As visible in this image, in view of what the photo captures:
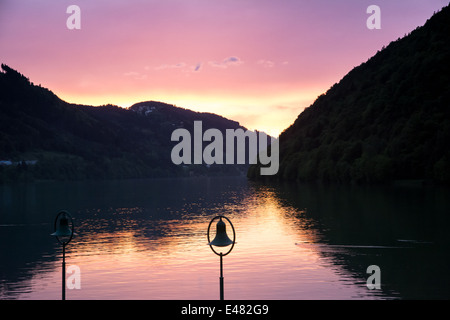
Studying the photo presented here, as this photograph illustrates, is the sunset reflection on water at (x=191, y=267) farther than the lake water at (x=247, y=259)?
No

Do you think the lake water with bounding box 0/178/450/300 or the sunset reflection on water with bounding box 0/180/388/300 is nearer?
the sunset reflection on water with bounding box 0/180/388/300

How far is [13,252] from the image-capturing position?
50.2 metres

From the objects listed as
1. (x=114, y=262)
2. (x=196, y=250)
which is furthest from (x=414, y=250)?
(x=114, y=262)

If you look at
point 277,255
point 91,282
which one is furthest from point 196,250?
point 91,282

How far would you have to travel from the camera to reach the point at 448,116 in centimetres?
18338

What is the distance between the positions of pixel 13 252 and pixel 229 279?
23.9m

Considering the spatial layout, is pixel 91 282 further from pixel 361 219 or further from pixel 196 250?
pixel 361 219

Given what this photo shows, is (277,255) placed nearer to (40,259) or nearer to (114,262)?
(114,262)

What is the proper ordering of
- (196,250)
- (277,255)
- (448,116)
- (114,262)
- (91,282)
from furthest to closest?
(448,116), (196,250), (277,255), (114,262), (91,282)

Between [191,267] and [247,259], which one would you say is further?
[247,259]

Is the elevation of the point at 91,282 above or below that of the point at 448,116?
below
